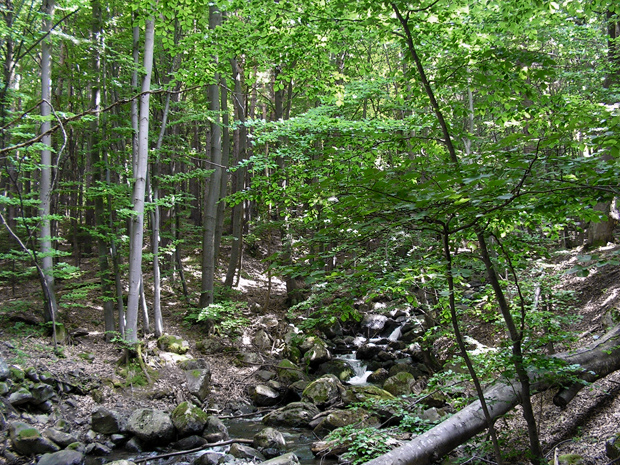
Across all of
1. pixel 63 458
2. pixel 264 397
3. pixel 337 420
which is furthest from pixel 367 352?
pixel 63 458

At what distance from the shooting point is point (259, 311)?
14.3 m

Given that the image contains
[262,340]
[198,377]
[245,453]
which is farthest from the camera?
[262,340]

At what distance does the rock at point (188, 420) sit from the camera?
6941 mm

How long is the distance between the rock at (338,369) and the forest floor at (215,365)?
5.27 feet

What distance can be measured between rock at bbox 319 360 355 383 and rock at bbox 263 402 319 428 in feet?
7.62

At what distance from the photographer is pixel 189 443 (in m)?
6.73

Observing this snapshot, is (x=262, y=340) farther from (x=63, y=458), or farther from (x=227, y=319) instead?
(x=63, y=458)

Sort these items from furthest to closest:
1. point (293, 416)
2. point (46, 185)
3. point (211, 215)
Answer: point (211, 215) → point (46, 185) → point (293, 416)

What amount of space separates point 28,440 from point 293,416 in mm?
4371

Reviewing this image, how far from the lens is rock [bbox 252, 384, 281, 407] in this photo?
910cm

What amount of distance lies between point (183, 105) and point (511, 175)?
1108cm

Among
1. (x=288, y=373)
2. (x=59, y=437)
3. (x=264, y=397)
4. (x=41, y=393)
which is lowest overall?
(x=264, y=397)

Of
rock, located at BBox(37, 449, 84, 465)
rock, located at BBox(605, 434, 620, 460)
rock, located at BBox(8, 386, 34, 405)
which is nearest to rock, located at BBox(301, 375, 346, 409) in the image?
rock, located at BBox(37, 449, 84, 465)

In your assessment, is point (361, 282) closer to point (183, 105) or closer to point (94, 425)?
point (94, 425)
